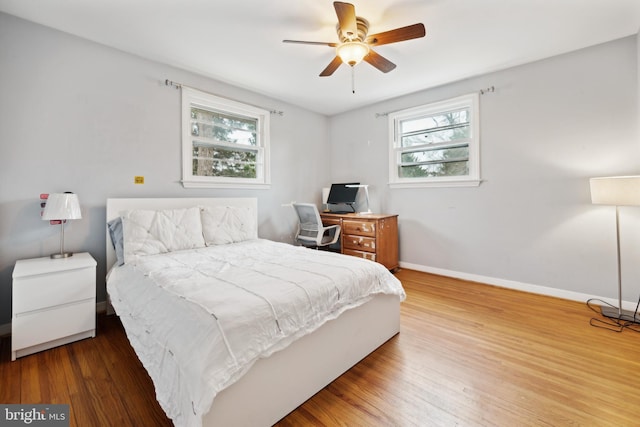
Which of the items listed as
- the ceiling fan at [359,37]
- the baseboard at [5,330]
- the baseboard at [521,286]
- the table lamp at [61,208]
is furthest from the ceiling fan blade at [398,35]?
the baseboard at [5,330]

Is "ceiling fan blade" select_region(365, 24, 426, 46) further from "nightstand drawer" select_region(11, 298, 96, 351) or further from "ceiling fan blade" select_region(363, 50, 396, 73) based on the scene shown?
"nightstand drawer" select_region(11, 298, 96, 351)

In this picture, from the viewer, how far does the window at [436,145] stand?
3559mm

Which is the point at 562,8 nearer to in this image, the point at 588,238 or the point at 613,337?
the point at 588,238

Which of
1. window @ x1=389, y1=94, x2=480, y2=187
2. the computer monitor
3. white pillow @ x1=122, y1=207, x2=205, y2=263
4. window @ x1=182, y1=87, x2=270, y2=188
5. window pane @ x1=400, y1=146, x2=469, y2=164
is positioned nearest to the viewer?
white pillow @ x1=122, y1=207, x2=205, y2=263

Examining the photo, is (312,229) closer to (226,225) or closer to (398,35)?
(226,225)

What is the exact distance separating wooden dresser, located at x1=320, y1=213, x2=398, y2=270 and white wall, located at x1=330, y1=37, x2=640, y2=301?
0.45 m

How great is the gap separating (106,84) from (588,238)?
511cm

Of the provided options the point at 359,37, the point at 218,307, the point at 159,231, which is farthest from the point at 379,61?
the point at 159,231

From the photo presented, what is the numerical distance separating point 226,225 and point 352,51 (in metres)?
2.12

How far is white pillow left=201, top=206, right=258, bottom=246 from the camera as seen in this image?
2900mm

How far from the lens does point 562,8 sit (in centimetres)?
221

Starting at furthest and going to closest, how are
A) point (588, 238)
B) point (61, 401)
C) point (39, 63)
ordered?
1. point (588, 238)
2. point (39, 63)
3. point (61, 401)

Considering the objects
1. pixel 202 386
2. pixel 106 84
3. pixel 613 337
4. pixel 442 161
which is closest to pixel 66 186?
pixel 106 84

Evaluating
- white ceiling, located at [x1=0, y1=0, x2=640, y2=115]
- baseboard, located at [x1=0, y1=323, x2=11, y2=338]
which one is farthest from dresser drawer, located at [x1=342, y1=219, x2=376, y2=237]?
baseboard, located at [x1=0, y1=323, x2=11, y2=338]
